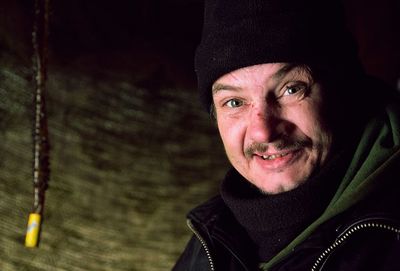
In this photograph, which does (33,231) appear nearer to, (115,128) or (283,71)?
(283,71)

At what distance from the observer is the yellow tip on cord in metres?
1.36

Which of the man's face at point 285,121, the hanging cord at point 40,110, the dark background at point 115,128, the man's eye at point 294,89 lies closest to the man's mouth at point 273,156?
the man's face at point 285,121

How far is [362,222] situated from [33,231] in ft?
2.95

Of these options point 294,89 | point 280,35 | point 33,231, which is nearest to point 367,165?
point 294,89

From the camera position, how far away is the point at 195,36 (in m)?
2.62

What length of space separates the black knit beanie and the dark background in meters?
1.12

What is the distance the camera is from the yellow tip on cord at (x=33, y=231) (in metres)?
1.36

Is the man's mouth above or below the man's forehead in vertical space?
below

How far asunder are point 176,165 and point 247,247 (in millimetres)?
1390

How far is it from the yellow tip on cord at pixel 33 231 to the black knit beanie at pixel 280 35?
66 cm

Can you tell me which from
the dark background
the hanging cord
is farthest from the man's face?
the dark background

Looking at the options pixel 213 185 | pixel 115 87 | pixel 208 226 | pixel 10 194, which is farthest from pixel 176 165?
pixel 208 226

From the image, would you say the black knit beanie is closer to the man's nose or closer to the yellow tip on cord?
the man's nose

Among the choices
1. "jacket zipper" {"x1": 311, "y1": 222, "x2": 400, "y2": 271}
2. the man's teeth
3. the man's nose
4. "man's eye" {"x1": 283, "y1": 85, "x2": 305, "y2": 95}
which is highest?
"man's eye" {"x1": 283, "y1": 85, "x2": 305, "y2": 95}
